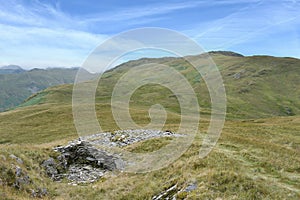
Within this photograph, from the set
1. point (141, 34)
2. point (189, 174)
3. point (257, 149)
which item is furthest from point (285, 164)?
point (141, 34)

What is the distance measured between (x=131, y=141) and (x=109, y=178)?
895cm

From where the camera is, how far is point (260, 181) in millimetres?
15430

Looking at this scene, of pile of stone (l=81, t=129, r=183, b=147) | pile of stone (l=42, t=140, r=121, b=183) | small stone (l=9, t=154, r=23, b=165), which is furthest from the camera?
pile of stone (l=81, t=129, r=183, b=147)

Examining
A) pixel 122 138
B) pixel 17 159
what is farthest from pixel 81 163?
pixel 122 138

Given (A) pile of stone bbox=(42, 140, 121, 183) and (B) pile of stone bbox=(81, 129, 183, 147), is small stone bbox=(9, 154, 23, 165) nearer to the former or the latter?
(A) pile of stone bbox=(42, 140, 121, 183)

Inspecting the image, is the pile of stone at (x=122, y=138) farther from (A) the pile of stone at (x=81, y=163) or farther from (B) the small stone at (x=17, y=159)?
(B) the small stone at (x=17, y=159)

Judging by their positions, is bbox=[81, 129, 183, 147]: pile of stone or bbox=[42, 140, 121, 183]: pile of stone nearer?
bbox=[42, 140, 121, 183]: pile of stone

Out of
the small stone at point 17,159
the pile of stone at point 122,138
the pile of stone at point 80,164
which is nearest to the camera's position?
the small stone at point 17,159

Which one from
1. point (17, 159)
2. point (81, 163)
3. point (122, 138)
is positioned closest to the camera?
point (17, 159)

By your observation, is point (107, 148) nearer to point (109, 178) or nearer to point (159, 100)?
point (109, 178)

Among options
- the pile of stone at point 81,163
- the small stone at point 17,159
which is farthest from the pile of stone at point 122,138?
the small stone at point 17,159

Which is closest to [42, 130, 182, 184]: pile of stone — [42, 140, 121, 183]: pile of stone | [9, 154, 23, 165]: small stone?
[42, 140, 121, 183]: pile of stone

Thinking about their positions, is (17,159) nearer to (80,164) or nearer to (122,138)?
(80,164)

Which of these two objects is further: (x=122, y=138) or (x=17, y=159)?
(x=122, y=138)
